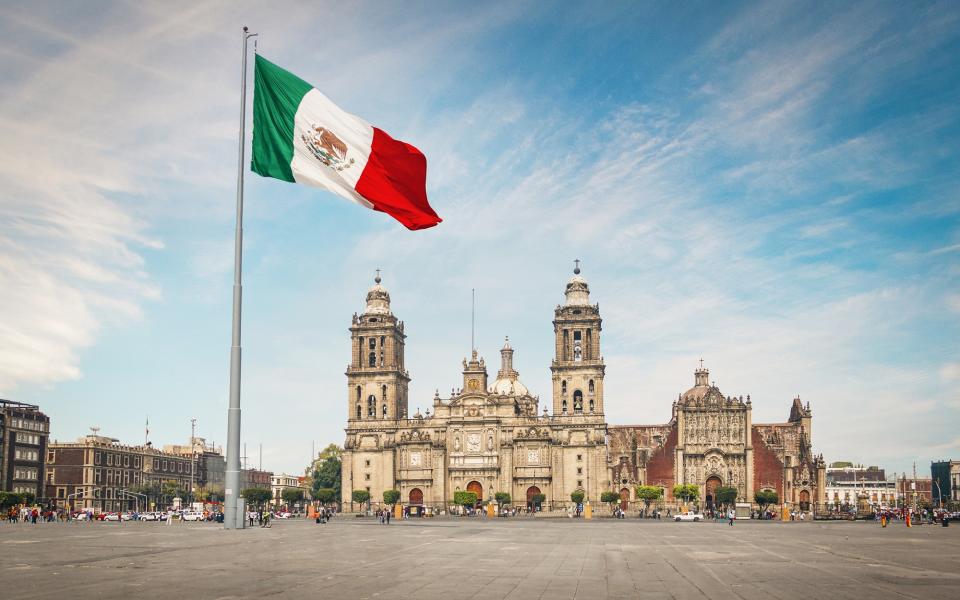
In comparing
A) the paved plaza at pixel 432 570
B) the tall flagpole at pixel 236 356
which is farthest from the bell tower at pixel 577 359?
the tall flagpole at pixel 236 356

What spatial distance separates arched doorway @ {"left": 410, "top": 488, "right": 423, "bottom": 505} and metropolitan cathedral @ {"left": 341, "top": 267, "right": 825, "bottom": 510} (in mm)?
120

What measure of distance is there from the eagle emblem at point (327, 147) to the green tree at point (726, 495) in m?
94.6

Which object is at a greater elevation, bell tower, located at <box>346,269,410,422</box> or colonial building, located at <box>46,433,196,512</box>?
bell tower, located at <box>346,269,410,422</box>

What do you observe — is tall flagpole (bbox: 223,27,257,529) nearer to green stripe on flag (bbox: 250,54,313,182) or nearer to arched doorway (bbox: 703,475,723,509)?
green stripe on flag (bbox: 250,54,313,182)

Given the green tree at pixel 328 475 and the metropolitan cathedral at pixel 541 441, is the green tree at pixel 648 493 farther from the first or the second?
the green tree at pixel 328 475

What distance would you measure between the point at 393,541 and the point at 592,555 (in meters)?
9.89

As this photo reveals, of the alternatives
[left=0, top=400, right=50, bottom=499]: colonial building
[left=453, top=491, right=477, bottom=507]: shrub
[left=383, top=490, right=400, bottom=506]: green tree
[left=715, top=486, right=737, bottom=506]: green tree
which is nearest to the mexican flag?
[left=453, top=491, right=477, bottom=507]: shrub

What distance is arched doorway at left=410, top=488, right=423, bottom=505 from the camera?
378 feet

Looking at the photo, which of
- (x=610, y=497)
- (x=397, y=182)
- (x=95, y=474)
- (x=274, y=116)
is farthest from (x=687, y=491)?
(x=274, y=116)

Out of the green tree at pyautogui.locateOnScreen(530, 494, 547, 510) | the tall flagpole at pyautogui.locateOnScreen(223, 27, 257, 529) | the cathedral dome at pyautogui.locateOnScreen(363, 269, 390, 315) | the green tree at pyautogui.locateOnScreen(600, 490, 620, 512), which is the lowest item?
the green tree at pyautogui.locateOnScreen(530, 494, 547, 510)

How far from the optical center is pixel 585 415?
113 m

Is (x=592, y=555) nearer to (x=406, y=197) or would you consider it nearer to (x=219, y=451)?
(x=406, y=197)

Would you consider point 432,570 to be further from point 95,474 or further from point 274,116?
point 95,474

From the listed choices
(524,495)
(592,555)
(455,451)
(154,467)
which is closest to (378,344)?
(455,451)
